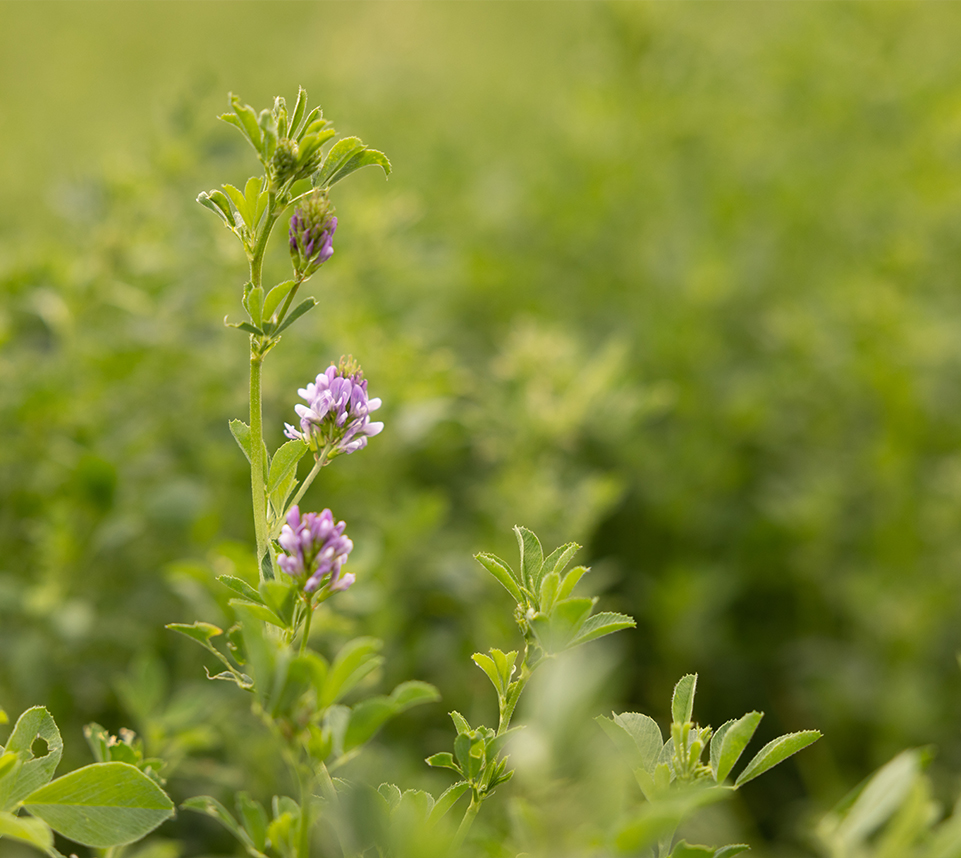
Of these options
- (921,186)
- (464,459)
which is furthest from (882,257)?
(464,459)

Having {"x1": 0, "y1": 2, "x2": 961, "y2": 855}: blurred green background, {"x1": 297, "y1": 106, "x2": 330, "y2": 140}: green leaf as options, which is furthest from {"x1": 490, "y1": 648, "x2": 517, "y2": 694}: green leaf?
{"x1": 297, "y1": 106, "x2": 330, "y2": 140}: green leaf

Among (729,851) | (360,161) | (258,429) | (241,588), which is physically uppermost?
(360,161)

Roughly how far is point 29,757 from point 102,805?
135 millimetres

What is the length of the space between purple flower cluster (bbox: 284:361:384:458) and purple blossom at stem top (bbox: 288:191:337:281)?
87 millimetres

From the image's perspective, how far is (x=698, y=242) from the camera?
3.27 m

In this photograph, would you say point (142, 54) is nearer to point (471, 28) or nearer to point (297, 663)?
point (471, 28)

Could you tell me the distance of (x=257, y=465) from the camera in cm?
72

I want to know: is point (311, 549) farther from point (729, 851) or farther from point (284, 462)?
point (729, 851)

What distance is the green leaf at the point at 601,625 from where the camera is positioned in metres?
0.72

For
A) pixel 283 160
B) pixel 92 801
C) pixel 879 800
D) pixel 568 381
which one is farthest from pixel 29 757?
pixel 568 381

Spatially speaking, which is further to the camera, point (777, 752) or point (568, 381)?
point (568, 381)

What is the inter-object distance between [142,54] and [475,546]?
5.13 m

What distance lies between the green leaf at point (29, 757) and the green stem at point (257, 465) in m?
0.24

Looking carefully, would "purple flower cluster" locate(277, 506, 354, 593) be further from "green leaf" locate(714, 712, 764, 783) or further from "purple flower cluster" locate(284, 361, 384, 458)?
"green leaf" locate(714, 712, 764, 783)
